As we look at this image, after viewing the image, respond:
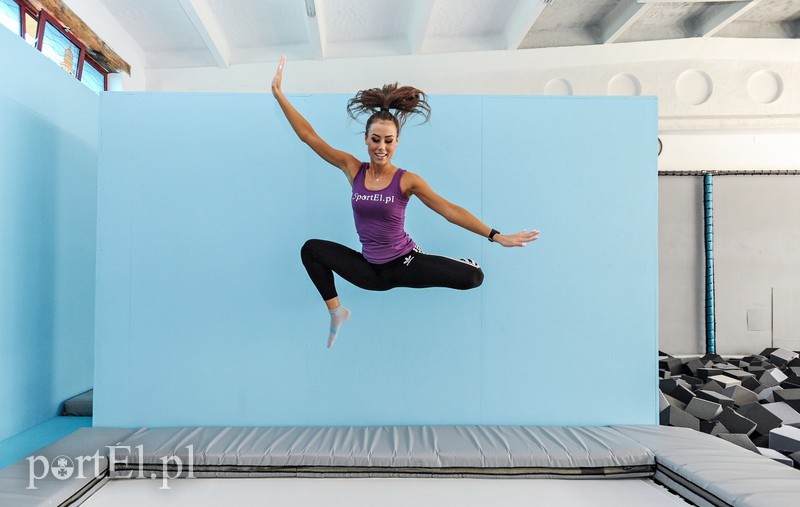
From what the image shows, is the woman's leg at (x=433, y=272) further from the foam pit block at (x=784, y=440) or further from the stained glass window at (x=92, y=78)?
the stained glass window at (x=92, y=78)

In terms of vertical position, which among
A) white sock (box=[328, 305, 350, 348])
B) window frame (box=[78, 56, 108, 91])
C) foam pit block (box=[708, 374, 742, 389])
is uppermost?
window frame (box=[78, 56, 108, 91])

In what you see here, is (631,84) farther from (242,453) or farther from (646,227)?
(242,453)

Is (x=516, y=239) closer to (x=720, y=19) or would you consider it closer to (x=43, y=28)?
(x=43, y=28)

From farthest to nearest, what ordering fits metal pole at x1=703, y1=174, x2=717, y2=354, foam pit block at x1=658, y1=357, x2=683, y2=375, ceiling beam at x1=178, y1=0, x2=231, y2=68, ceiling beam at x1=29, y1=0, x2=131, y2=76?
1. metal pole at x1=703, y1=174, x2=717, y2=354
2. foam pit block at x1=658, y1=357, x2=683, y2=375
3. ceiling beam at x1=178, y1=0, x2=231, y2=68
4. ceiling beam at x1=29, y1=0, x2=131, y2=76

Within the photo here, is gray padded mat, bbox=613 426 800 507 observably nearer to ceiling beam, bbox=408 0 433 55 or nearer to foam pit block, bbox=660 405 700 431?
foam pit block, bbox=660 405 700 431

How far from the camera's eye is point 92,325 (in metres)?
4.80

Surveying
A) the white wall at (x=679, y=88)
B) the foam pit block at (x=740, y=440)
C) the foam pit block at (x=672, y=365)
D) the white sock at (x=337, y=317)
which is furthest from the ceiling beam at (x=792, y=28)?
the white sock at (x=337, y=317)

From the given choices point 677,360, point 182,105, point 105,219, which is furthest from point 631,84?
point 105,219

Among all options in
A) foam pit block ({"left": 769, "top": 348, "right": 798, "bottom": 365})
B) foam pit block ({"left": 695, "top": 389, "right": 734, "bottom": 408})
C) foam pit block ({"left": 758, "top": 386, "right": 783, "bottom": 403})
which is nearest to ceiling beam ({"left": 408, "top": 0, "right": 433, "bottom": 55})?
foam pit block ({"left": 695, "top": 389, "right": 734, "bottom": 408})

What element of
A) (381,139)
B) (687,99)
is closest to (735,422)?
(381,139)

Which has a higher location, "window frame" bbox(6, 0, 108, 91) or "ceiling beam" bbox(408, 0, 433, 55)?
"ceiling beam" bbox(408, 0, 433, 55)

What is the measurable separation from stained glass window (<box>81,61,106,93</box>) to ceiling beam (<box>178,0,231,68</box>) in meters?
1.12

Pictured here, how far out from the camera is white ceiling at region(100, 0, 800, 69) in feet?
18.2

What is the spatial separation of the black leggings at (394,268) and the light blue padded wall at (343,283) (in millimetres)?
619
